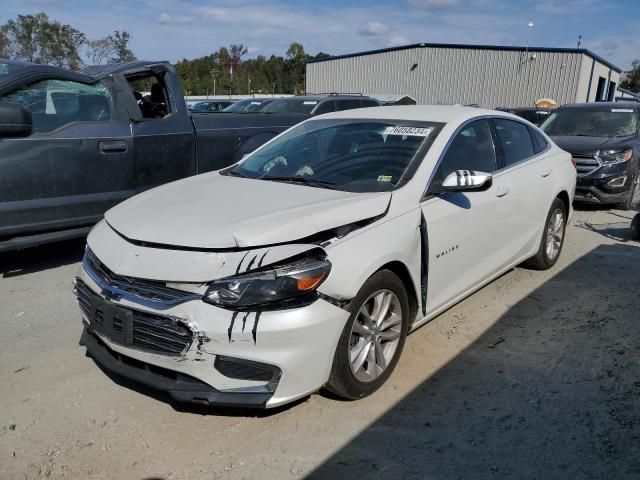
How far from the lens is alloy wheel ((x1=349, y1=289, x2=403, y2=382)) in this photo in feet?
9.73

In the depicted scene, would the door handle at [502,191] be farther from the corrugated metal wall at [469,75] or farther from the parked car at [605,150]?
the corrugated metal wall at [469,75]

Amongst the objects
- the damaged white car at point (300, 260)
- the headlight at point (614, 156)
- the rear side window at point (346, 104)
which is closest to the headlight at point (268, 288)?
the damaged white car at point (300, 260)

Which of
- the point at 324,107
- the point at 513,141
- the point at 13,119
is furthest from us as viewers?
the point at 324,107

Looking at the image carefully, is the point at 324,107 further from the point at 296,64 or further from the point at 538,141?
the point at 296,64

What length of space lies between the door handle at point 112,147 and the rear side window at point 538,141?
13.0 ft

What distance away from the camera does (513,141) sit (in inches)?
187

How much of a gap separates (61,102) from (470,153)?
3744mm

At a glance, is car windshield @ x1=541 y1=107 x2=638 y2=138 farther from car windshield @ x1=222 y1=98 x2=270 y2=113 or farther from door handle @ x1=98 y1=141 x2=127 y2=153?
door handle @ x1=98 y1=141 x2=127 y2=153

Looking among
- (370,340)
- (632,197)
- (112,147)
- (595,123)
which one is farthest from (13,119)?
(595,123)

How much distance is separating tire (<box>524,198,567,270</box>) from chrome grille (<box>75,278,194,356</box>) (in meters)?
3.78

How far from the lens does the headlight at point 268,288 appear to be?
2549 mm

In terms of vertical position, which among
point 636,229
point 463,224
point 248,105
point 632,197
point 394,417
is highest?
point 248,105

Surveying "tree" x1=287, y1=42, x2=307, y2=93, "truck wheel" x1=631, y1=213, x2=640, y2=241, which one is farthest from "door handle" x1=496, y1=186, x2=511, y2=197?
"tree" x1=287, y1=42, x2=307, y2=93

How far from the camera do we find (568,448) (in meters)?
2.71
